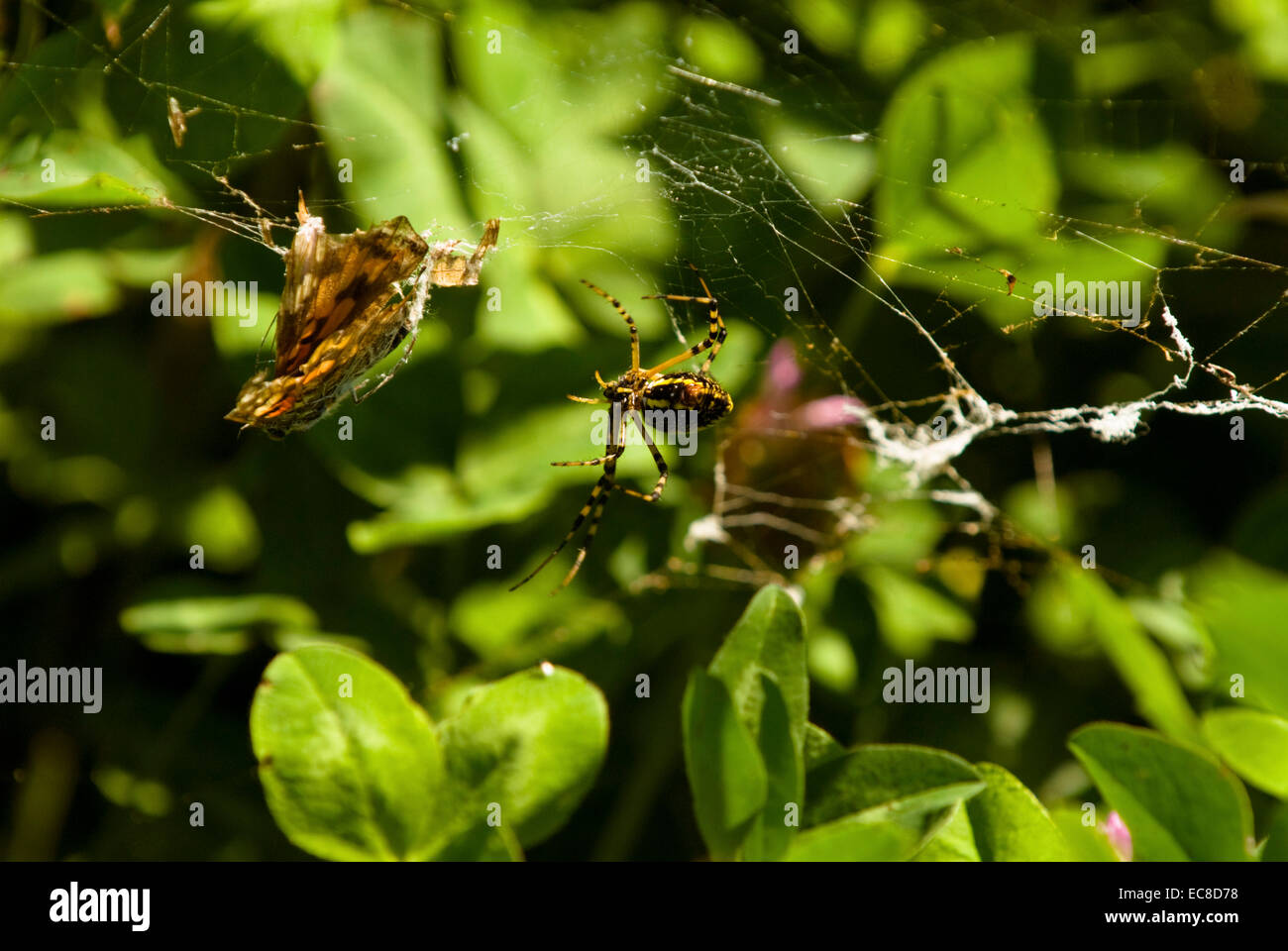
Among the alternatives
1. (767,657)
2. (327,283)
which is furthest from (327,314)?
(767,657)

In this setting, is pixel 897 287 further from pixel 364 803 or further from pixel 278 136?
pixel 364 803

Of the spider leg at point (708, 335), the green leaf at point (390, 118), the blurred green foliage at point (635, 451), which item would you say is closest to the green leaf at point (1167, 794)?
the blurred green foliage at point (635, 451)

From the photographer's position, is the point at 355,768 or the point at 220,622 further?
the point at 220,622

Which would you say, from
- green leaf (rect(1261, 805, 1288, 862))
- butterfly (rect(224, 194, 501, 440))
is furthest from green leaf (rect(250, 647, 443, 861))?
green leaf (rect(1261, 805, 1288, 862))

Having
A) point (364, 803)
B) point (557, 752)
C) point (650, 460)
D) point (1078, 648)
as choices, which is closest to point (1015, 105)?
point (650, 460)

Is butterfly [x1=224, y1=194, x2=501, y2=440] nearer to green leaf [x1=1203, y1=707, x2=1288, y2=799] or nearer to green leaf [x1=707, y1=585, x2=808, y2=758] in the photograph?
green leaf [x1=707, y1=585, x2=808, y2=758]

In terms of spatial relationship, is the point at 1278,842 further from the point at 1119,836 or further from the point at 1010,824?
the point at 1010,824
